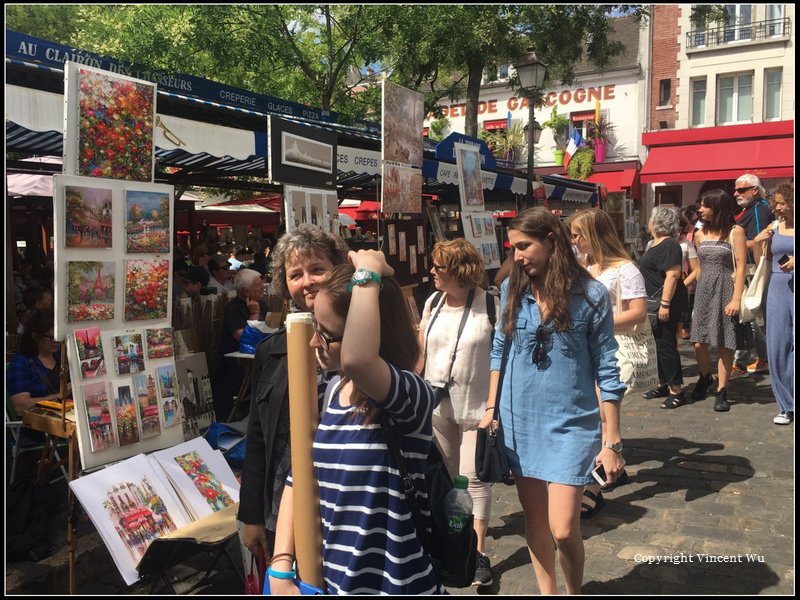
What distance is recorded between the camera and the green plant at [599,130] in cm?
2858

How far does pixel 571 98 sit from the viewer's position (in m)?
29.6

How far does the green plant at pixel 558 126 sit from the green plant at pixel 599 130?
1123 millimetres

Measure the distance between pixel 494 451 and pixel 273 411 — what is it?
1.16 metres

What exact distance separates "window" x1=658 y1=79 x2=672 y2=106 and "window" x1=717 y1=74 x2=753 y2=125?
190 cm

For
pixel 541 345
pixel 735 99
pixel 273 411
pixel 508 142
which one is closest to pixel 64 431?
pixel 273 411

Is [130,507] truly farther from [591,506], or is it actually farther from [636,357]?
[636,357]

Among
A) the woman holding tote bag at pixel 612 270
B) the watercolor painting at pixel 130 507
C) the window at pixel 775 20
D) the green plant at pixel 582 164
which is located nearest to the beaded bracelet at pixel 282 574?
the watercolor painting at pixel 130 507

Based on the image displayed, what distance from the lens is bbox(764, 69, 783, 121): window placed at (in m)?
25.2

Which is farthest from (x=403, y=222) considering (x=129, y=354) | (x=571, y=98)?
(x=571, y=98)

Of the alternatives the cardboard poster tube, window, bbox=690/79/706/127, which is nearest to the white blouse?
the cardboard poster tube

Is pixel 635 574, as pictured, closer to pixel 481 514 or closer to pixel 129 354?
pixel 481 514

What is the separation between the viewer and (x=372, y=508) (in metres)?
1.82

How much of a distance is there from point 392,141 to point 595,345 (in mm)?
3521

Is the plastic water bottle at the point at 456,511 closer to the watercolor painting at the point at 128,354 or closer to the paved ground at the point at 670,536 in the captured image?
the paved ground at the point at 670,536
